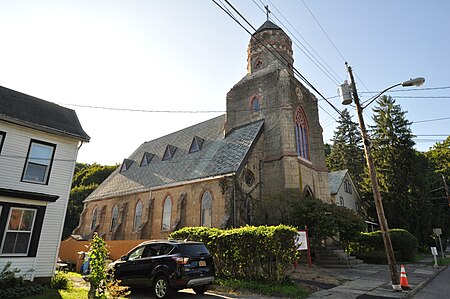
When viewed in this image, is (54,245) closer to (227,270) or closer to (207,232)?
(207,232)

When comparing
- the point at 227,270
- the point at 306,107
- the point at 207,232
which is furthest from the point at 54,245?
the point at 306,107

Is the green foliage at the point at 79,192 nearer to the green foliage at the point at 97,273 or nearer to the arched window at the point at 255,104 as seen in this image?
the arched window at the point at 255,104

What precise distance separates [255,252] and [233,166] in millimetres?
9255

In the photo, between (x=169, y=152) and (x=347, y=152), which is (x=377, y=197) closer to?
(x=169, y=152)

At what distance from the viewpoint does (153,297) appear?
909 centimetres

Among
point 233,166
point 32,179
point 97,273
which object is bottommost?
point 97,273

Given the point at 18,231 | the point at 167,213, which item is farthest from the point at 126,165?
the point at 18,231

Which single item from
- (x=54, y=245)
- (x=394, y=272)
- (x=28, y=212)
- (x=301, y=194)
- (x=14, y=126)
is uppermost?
→ (x=14, y=126)

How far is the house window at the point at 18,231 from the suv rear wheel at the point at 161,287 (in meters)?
6.27

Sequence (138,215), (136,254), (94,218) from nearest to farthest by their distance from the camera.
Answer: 1. (136,254)
2. (138,215)
3. (94,218)

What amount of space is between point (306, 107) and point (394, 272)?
Answer: 695 inches

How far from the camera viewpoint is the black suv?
332 inches

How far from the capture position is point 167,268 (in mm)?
8625

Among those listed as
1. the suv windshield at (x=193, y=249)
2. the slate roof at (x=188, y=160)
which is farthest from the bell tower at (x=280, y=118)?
the suv windshield at (x=193, y=249)
